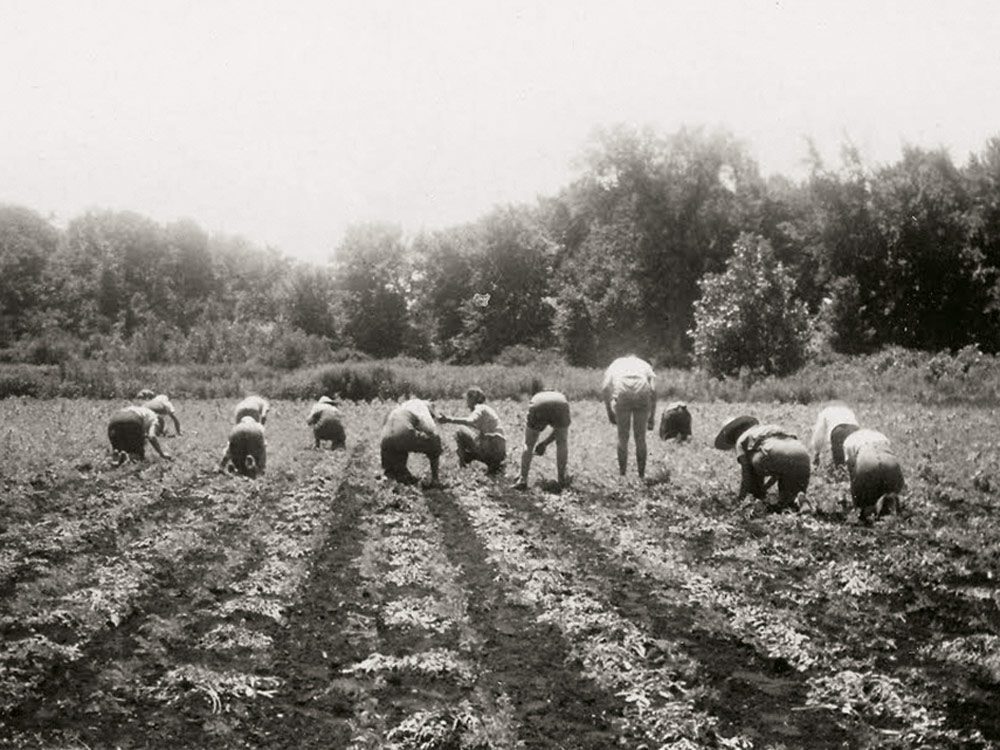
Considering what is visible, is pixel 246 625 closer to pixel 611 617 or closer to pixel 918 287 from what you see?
pixel 611 617

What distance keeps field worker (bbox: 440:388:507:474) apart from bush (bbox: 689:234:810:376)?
24.4 meters

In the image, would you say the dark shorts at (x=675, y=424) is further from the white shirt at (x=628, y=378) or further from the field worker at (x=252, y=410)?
the field worker at (x=252, y=410)

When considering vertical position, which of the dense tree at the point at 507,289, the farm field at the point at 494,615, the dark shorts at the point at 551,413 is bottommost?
the farm field at the point at 494,615

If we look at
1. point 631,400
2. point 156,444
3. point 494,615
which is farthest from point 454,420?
point 494,615

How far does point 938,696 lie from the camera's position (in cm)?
547

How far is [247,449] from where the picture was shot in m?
14.1

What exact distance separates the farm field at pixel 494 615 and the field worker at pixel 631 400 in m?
0.57

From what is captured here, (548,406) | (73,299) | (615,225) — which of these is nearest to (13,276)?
(73,299)

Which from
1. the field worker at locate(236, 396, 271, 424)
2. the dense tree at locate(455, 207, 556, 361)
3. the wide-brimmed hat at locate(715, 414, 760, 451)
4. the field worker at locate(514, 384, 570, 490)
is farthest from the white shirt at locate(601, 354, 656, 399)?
the dense tree at locate(455, 207, 556, 361)

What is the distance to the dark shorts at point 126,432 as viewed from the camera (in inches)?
587

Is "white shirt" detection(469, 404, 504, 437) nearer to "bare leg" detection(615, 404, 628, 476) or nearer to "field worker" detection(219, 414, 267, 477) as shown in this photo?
"bare leg" detection(615, 404, 628, 476)

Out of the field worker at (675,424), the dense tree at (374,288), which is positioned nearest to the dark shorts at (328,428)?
the field worker at (675,424)

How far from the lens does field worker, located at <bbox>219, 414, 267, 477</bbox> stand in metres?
14.1

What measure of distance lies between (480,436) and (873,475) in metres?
6.66
